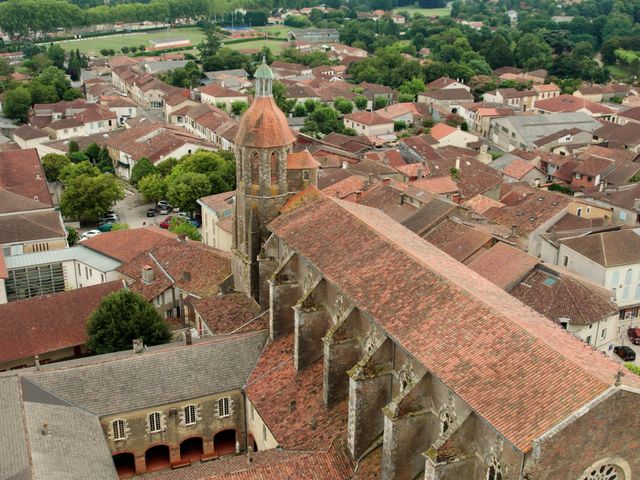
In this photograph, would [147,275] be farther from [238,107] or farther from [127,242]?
[238,107]

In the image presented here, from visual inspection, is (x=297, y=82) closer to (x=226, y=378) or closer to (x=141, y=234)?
(x=141, y=234)

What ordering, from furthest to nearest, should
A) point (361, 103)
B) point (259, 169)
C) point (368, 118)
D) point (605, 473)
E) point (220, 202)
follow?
point (361, 103), point (368, 118), point (220, 202), point (259, 169), point (605, 473)

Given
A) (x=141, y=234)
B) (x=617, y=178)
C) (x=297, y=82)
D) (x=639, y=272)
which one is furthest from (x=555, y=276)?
(x=297, y=82)

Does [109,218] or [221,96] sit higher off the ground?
[221,96]

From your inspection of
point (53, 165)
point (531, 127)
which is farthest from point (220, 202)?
point (531, 127)

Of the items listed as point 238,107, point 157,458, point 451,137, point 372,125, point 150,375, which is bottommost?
point 372,125

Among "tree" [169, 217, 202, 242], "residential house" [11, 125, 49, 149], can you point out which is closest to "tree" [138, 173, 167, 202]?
"tree" [169, 217, 202, 242]
